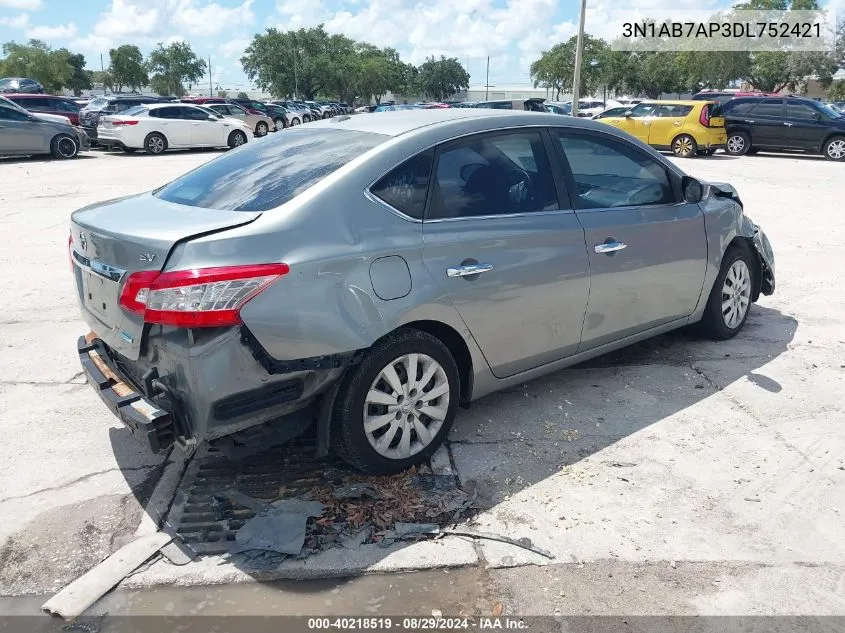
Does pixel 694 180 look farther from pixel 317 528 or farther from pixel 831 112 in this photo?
pixel 831 112

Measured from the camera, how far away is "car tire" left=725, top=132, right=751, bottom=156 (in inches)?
832

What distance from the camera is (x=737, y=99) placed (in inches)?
836

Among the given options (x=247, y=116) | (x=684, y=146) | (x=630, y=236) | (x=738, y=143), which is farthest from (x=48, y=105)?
(x=630, y=236)

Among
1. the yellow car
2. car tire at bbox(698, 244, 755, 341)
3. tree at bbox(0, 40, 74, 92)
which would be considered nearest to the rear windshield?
car tire at bbox(698, 244, 755, 341)

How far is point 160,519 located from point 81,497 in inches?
19.2

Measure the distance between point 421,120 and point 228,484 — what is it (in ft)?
7.00

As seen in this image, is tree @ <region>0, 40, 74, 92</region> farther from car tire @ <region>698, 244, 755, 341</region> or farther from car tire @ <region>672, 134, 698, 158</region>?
car tire @ <region>698, 244, 755, 341</region>

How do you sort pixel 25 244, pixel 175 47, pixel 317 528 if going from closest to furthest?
pixel 317 528, pixel 25 244, pixel 175 47

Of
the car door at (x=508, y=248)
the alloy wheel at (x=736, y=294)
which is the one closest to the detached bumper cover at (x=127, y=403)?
the car door at (x=508, y=248)

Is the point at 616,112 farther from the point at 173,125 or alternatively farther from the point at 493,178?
the point at 493,178

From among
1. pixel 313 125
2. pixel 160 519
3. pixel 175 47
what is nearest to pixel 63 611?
pixel 160 519

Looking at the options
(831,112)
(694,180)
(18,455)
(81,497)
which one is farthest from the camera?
(831,112)

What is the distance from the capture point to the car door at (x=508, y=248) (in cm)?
360

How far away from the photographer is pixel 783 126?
2036 cm
